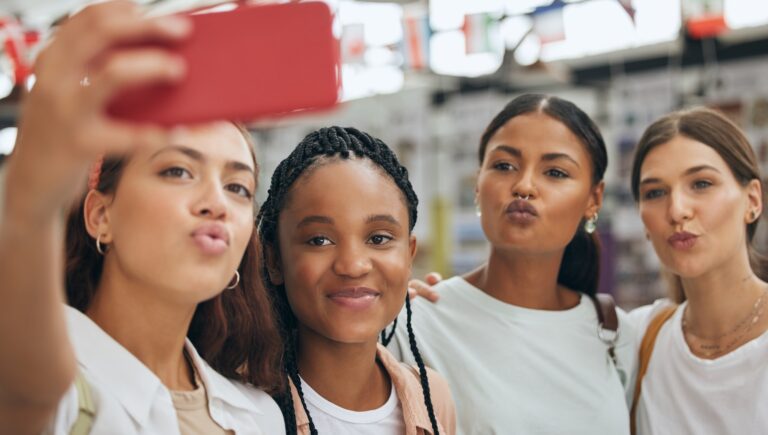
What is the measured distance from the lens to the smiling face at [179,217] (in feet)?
4.16

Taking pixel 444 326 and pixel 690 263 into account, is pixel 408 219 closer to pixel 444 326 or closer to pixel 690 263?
pixel 444 326

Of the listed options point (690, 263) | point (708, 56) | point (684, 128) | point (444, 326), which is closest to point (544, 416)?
point (444, 326)

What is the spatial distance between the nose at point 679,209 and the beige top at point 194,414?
149 centimetres

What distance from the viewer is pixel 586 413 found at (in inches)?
88.9

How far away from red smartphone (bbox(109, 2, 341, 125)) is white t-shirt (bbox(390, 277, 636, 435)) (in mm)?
1459

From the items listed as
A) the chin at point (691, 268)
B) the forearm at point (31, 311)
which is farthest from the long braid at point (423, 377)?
the forearm at point (31, 311)

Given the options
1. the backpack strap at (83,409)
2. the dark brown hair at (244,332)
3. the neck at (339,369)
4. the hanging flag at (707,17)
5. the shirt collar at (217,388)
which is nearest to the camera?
the backpack strap at (83,409)

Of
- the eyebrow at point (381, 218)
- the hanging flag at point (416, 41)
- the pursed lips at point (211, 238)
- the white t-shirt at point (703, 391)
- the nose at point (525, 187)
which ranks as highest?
the hanging flag at point (416, 41)

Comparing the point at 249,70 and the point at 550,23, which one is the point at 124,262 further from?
the point at 550,23

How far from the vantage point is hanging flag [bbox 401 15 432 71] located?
6.28m

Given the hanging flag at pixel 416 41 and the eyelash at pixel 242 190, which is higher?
the hanging flag at pixel 416 41

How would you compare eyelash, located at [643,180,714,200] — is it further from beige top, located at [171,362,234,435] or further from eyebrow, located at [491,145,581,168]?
beige top, located at [171,362,234,435]

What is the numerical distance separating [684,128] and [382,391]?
1.29 meters

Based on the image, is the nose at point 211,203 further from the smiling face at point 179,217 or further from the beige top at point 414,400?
the beige top at point 414,400
